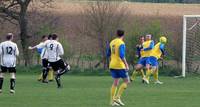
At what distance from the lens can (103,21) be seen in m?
44.2

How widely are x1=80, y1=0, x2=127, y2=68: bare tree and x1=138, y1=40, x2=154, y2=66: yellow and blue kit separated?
12535 millimetres

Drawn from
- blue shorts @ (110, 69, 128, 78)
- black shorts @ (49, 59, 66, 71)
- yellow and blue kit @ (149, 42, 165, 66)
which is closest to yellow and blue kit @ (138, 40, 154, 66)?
yellow and blue kit @ (149, 42, 165, 66)

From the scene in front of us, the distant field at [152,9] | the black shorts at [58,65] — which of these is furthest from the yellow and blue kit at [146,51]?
the distant field at [152,9]

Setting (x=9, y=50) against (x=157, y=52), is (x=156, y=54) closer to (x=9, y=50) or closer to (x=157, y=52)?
(x=157, y=52)

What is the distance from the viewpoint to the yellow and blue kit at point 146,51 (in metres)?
29.2

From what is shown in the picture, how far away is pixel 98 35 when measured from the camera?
144ft

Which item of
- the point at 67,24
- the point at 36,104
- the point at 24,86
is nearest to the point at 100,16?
the point at 67,24

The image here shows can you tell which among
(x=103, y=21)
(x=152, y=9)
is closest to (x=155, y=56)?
(x=103, y=21)

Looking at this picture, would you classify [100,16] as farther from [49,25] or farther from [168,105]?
[168,105]

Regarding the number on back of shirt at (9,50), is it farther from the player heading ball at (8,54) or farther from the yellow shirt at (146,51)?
the yellow shirt at (146,51)

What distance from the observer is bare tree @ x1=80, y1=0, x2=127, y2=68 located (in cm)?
4359

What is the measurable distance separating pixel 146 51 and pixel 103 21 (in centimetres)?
1491

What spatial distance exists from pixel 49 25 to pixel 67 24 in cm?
728

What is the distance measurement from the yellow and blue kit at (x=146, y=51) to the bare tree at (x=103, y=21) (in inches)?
494
